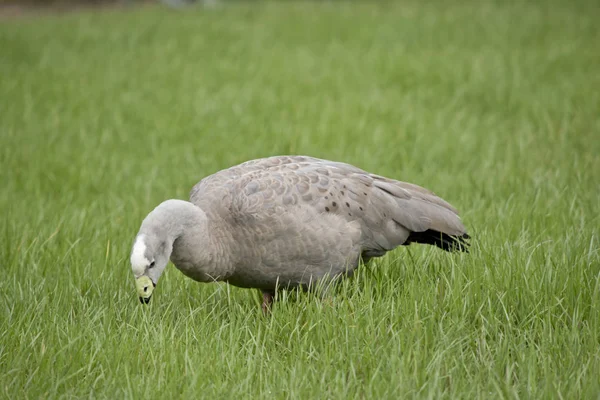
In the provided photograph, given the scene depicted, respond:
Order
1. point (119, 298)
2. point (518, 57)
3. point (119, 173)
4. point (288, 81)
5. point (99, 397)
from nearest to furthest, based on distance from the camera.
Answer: point (99, 397), point (119, 298), point (119, 173), point (288, 81), point (518, 57)

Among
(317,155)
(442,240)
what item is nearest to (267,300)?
(442,240)

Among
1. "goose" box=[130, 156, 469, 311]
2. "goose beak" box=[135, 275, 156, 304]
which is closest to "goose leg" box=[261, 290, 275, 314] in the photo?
"goose" box=[130, 156, 469, 311]

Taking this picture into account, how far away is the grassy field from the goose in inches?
8.0

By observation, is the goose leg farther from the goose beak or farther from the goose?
the goose beak

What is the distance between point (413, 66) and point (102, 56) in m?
4.67

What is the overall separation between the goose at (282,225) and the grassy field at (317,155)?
20 centimetres

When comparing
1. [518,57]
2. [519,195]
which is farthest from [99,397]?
[518,57]

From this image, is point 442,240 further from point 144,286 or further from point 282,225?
point 144,286

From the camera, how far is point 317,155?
753 centimetres

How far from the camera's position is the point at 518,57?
10805mm

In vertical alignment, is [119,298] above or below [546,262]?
below

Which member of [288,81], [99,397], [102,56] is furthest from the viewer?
[102,56]

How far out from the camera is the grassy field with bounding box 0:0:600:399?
3.66 metres

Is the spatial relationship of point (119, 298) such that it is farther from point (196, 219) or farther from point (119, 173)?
point (119, 173)
